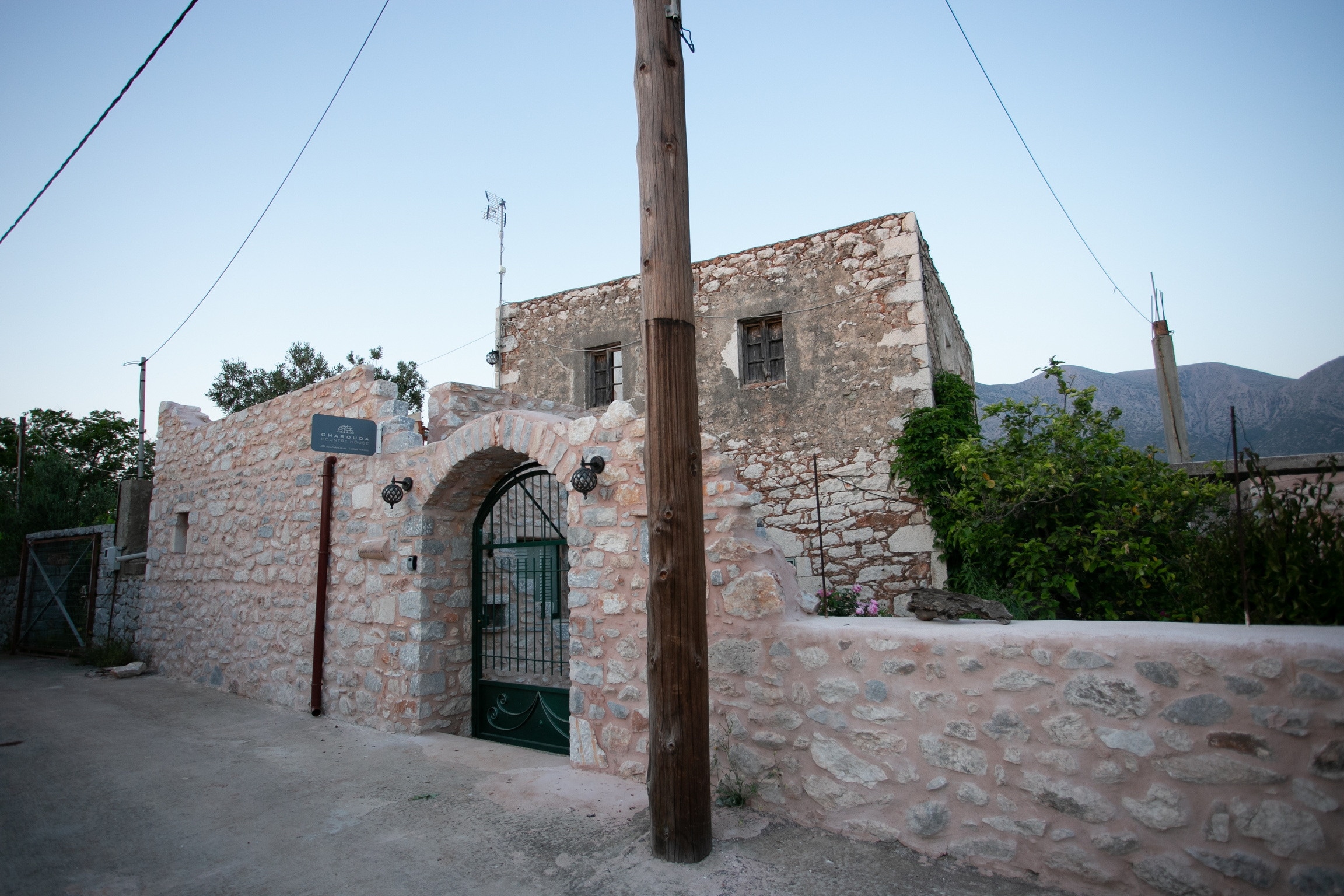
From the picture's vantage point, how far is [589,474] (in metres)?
4.49

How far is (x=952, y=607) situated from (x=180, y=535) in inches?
370

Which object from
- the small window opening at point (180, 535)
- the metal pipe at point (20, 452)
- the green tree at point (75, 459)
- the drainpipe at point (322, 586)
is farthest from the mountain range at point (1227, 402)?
the metal pipe at point (20, 452)

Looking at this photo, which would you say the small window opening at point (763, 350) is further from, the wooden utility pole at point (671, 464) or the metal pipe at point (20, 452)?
the metal pipe at point (20, 452)

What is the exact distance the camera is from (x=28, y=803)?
406 cm

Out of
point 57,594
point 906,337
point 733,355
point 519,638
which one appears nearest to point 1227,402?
point 906,337

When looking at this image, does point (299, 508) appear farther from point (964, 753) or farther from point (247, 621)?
point (964, 753)

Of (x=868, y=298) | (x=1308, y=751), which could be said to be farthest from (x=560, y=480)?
(x=868, y=298)

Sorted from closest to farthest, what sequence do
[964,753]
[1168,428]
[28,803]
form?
[964,753] < [28,803] < [1168,428]

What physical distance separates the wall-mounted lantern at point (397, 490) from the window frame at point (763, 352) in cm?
502

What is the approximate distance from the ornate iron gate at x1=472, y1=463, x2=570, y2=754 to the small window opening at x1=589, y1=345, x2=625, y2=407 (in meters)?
4.35

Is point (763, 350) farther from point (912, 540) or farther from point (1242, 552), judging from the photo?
point (1242, 552)

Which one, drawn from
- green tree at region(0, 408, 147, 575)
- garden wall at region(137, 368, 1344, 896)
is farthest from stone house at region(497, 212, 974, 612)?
green tree at region(0, 408, 147, 575)

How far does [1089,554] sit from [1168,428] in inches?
289

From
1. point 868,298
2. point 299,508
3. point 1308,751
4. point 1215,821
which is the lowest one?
point 1215,821
